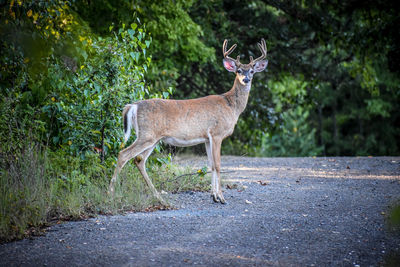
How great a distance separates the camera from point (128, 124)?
6453 millimetres

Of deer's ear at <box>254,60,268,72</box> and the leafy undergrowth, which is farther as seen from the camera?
deer's ear at <box>254,60,268,72</box>

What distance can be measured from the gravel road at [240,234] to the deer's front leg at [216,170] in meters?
0.13

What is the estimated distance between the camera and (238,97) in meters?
7.59

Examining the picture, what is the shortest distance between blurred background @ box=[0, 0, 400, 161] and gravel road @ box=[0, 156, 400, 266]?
154cm

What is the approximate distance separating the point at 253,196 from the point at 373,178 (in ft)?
8.89

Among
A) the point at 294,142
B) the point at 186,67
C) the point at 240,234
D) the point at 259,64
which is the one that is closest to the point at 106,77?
the point at 259,64

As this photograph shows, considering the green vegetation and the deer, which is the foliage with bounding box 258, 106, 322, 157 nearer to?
the green vegetation

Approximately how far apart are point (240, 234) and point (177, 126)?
2.31 meters

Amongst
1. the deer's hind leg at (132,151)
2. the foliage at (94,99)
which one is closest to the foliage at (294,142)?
the foliage at (94,99)

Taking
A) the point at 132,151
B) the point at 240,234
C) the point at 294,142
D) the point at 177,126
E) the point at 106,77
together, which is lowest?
the point at 294,142

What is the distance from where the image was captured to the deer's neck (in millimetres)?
7477

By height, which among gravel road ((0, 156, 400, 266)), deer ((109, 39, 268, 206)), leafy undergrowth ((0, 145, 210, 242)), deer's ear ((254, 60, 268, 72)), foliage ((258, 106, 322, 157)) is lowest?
foliage ((258, 106, 322, 157))

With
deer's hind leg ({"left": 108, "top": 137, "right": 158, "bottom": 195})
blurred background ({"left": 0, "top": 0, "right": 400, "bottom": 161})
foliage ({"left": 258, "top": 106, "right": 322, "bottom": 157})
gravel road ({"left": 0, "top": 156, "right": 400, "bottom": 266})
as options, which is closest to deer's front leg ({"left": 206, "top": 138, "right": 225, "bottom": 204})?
gravel road ({"left": 0, "top": 156, "right": 400, "bottom": 266})

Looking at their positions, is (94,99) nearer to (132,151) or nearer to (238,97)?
(132,151)
